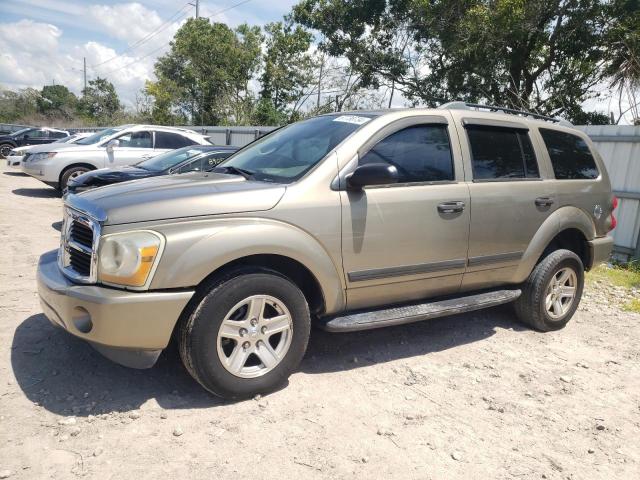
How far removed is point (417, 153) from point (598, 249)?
2.40 metres

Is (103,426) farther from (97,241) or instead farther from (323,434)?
(323,434)

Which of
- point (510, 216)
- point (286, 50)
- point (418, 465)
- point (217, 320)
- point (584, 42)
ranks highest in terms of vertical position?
point (286, 50)

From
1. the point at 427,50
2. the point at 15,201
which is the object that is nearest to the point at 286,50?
the point at 427,50

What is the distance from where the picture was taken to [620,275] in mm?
7094

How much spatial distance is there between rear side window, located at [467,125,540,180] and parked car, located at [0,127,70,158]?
22.8 metres

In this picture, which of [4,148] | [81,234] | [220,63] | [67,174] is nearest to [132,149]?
[67,174]

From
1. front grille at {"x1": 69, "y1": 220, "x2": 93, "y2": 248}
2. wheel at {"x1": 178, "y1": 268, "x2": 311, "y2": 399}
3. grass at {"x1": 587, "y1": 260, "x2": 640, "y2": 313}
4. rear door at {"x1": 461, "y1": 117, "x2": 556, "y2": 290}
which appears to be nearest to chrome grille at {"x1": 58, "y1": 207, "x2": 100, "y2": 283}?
front grille at {"x1": 69, "y1": 220, "x2": 93, "y2": 248}

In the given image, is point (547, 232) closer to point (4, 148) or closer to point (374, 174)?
point (374, 174)

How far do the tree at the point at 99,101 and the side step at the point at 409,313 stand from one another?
52841mm

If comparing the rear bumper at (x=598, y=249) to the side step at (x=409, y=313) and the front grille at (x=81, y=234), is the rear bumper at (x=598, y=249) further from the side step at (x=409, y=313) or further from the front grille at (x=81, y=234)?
the front grille at (x=81, y=234)

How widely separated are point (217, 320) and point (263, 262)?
0.51 meters

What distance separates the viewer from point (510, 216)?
4117 millimetres

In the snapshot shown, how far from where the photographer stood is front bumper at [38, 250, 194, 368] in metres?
2.66

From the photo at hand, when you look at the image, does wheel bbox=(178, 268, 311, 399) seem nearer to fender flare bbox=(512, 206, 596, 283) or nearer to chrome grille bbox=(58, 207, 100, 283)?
chrome grille bbox=(58, 207, 100, 283)
